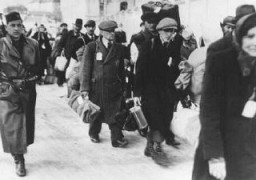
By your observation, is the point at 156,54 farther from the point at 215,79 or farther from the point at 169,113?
the point at 215,79

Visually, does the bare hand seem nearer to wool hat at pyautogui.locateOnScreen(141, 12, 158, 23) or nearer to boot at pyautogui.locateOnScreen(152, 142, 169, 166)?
boot at pyautogui.locateOnScreen(152, 142, 169, 166)

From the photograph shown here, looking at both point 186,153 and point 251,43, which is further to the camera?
point 186,153

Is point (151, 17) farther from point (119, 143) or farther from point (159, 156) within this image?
point (159, 156)

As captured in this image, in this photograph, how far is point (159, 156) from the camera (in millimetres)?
6566

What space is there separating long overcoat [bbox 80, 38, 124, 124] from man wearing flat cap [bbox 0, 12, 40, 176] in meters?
1.43

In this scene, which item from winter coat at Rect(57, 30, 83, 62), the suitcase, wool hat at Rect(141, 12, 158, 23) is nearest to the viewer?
wool hat at Rect(141, 12, 158, 23)

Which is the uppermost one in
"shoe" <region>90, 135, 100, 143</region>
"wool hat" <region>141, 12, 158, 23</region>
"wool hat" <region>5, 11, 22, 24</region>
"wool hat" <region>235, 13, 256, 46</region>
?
"wool hat" <region>235, 13, 256, 46</region>

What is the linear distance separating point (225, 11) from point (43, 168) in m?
6.13

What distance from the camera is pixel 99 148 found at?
7.21 metres

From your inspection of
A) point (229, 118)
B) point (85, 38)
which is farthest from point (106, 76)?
point (229, 118)

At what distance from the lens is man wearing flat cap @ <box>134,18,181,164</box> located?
6.27 metres

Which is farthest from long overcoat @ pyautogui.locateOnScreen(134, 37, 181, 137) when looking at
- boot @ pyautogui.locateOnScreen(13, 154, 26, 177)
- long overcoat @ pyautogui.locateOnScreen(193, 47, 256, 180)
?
long overcoat @ pyautogui.locateOnScreen(193, 47, 256, 180)

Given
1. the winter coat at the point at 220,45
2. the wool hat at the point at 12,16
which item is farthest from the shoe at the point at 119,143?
the winter coat at the point at 220,45

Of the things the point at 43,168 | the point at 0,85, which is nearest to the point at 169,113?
the point at 43,168
